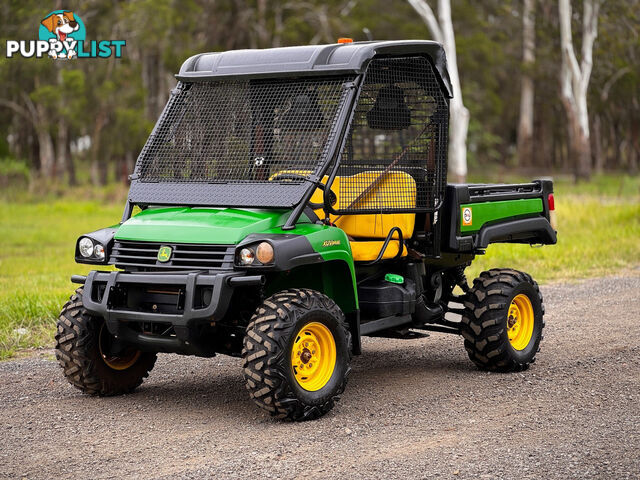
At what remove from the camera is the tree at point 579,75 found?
38719 mm

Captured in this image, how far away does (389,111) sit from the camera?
23.8 feet

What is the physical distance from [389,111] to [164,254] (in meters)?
1.98

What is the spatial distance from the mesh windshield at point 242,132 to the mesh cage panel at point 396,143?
0.27 m

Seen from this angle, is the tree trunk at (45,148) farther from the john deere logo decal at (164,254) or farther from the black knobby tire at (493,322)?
the john deere logo decal at (164,254)

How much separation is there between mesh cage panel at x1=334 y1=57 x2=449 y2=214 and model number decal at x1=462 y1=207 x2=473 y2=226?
1.00ft

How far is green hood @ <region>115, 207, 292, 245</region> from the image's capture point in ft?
20.8

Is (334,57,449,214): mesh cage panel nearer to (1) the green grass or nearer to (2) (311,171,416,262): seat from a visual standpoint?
(2) (311,171,416,262): seat

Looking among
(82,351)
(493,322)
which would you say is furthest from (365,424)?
(82,351)

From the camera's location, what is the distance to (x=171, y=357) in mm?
8648

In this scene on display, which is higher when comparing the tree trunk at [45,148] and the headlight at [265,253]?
the tree trunk at [45,148]

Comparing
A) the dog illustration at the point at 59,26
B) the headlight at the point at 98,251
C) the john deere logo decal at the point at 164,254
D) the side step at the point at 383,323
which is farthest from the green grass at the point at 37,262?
the dog illustration at the point at 59,26

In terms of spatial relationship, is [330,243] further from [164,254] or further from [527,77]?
[527,77]

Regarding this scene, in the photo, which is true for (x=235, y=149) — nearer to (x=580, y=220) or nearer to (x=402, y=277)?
(x=402, y=277)

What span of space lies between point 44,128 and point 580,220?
2504 centimetres
